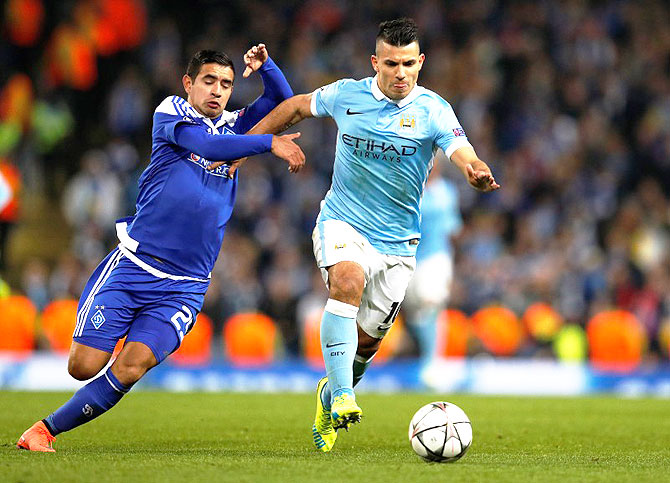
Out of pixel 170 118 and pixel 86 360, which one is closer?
pixel 86 360

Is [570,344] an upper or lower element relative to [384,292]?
upper

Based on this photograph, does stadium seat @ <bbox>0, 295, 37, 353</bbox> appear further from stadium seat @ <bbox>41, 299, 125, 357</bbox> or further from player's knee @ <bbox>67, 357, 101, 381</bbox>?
player's knee @ <bbox>67, 357, 101, 381</bbox>

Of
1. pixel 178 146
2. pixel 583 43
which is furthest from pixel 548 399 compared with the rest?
pixel 583 43

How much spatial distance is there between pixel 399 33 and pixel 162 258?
1941 mm

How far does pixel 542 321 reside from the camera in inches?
637

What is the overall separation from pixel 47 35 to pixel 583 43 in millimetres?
8992

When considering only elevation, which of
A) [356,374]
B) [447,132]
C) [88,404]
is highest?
[447,132]

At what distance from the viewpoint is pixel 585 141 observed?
1905 centimetres

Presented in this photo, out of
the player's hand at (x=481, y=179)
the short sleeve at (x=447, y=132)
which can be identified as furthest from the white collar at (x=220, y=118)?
the player's hand at (x=481, y=179)

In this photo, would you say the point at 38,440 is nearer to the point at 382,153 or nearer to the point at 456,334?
the point at 382,153

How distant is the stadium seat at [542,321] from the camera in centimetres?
1612

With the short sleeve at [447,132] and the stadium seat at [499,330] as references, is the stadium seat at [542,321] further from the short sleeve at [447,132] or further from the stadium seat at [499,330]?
the short sleeve at [447,132]

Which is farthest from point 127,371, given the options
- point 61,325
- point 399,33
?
point 61,325

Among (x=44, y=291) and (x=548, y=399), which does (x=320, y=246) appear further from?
(x=44, y=291)
